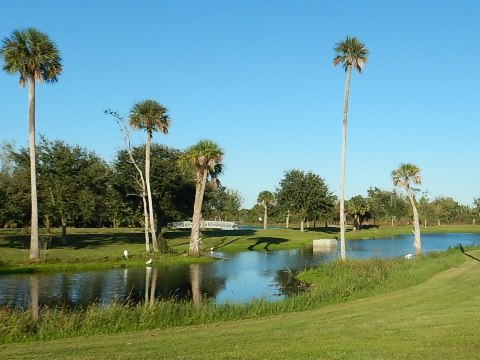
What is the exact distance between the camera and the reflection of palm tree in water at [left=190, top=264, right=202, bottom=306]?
25453 millimetres

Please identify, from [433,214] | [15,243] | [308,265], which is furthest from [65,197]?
[433,214]

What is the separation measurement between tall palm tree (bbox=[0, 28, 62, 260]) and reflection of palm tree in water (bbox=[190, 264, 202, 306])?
11192 mm

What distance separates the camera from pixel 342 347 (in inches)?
432

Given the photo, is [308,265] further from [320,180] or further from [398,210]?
[398,210]

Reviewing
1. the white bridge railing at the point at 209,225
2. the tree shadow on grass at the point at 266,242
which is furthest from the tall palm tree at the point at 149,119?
the white bridge railing at the point at 209,225

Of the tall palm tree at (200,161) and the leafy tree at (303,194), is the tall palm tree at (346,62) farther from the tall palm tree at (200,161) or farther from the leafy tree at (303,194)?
the leafy tree at (303,194)

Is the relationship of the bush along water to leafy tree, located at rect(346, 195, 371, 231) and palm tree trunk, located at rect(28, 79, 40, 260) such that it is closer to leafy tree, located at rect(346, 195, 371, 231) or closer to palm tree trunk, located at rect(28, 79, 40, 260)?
palm tree trunk, located at rect(28, 79, 40, 260)

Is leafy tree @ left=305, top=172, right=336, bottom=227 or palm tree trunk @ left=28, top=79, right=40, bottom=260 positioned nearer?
palm tree trunk @ left=28, top=79, right=40, bottom=260

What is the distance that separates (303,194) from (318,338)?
82.8m

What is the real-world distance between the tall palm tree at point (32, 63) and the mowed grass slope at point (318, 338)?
2579cm

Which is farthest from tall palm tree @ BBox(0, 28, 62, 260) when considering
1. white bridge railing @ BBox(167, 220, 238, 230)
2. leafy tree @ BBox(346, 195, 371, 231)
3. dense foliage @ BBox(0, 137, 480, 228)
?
leafy tree @ BBox(346, 195, 371, 231)

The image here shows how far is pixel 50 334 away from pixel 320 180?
84231mm

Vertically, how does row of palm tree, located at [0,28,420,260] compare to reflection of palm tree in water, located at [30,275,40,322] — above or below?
above

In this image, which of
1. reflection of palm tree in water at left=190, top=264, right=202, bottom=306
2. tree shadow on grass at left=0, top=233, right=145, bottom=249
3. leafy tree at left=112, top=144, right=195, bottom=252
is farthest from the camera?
leafy tree at left=112, top=144, right=195, bottom=252
